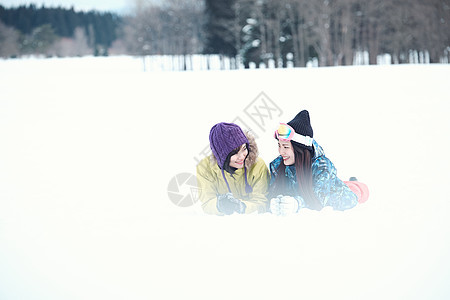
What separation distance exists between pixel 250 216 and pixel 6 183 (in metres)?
3.94

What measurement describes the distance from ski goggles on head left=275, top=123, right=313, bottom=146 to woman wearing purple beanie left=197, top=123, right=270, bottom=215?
0.28 metres

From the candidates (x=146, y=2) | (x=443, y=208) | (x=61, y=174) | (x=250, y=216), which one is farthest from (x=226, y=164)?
(x=146, y=2)

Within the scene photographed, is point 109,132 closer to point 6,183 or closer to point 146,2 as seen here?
point 6,183

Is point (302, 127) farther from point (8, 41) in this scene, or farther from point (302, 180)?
point (8, 41)

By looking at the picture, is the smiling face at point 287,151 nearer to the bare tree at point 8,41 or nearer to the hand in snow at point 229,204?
the hand in snow at point 229,204

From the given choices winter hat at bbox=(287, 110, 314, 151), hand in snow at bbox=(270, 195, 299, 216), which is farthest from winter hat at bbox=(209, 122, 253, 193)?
hand in snow at bbox=(270, 195, 299, 216)

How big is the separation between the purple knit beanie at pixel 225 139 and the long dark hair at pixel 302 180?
457mm

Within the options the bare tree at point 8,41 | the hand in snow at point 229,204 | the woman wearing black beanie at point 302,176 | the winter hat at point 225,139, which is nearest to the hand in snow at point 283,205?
the woman wearing black beanie at point 302,176

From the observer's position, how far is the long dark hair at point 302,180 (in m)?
3.53

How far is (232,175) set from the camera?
3648mm

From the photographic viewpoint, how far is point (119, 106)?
376 inches

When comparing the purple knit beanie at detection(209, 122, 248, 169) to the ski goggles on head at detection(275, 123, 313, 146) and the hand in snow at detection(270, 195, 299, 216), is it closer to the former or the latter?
the ski goggles on head at detection(275, 123, 313, 146)

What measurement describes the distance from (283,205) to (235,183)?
1.60 feet

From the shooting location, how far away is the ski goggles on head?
3.40m
